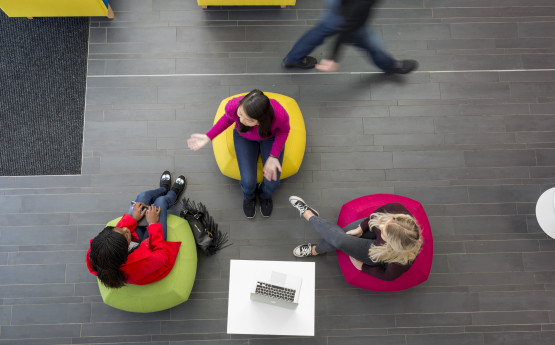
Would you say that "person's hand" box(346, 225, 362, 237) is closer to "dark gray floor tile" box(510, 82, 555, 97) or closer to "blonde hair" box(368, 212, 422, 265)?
"blonde hair" box(368, 212, 422, 265)

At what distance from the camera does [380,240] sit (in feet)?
8.32

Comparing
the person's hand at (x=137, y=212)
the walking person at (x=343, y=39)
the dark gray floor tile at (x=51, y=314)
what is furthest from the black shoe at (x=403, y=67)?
the dark gray floor tile at (x=51, y=314)

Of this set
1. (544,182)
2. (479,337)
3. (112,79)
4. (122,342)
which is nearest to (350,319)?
(479,337)

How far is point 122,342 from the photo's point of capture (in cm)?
311

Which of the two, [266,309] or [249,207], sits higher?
[249,207]

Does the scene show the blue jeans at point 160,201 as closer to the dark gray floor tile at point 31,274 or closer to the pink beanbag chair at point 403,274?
the dark gray floor tile at point 31,274

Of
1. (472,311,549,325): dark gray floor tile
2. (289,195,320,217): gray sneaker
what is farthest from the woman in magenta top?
(472,311,549,325): dark gray floor tile

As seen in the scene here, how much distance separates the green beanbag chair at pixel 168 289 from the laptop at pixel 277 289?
60 cm

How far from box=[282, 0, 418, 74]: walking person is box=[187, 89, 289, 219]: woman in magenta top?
0.77m

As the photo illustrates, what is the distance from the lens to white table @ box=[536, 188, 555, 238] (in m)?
3.13

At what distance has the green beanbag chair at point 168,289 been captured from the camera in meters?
2.76

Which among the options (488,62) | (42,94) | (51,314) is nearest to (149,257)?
(51,314)

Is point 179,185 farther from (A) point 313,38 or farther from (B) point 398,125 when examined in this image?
(B) point 398,125

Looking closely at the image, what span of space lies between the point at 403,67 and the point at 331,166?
3.78ft
